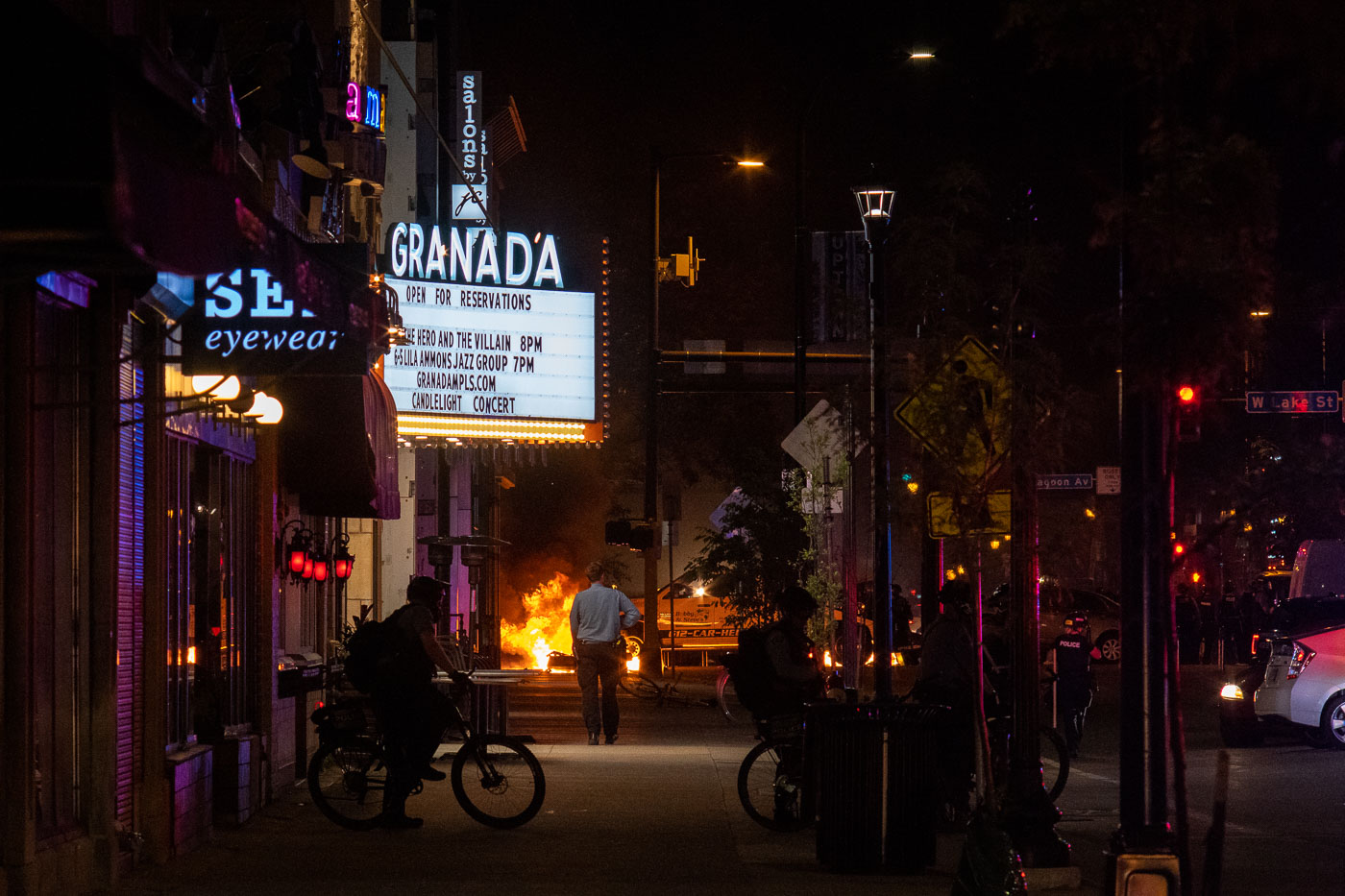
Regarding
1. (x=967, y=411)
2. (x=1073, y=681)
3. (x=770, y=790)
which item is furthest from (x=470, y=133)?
(x=967, y=411)

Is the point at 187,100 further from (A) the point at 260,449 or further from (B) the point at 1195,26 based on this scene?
(A) the point at 260,449

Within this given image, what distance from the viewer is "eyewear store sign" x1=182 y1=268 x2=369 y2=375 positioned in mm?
10656

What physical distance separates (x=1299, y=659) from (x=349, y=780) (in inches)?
450

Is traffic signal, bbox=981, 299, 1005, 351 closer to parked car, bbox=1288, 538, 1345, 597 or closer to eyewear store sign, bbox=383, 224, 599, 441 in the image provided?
eyewear store sign, bbox=383, 224, 599, 441

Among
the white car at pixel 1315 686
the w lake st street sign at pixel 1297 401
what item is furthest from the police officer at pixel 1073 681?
the w lake st street sign at pixel 1297 401

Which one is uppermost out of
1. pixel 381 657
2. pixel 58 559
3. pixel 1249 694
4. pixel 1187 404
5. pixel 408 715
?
pixel 1187 404

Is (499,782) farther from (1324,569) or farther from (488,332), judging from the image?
(1324,569)

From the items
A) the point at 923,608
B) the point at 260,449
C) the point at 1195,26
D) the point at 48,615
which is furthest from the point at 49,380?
the point at 923,608

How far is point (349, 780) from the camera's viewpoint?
12.8 metres

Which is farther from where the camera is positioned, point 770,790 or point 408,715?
point 770,790

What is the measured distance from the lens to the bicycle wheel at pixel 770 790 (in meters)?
12.5

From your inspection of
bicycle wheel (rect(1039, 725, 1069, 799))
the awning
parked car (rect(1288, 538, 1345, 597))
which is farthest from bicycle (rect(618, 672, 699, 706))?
the awning

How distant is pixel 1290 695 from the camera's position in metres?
19.6

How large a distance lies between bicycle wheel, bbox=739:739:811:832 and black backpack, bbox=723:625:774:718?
31 cm
